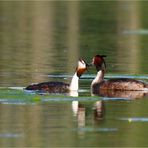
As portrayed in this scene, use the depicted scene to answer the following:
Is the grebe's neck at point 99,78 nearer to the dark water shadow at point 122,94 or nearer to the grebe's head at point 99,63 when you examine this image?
the grebe's head at point 99,63

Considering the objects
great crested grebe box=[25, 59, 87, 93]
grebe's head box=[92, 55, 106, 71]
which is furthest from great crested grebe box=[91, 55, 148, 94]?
great crested grebe box=[25, 59, 87, 93]

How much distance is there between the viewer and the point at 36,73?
26.6 meters

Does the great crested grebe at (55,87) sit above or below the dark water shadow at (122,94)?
above

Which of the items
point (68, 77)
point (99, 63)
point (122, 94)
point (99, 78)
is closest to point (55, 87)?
point (122, 94)

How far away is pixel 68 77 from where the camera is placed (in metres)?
25.3

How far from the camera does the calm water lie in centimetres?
1668

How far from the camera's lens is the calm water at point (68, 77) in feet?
54.7

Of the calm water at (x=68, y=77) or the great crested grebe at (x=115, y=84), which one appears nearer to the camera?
the calm water at (x=68, y=77)

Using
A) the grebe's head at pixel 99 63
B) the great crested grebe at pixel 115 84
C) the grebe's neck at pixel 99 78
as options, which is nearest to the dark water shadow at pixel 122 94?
the great crested grebe at pixel 115 84

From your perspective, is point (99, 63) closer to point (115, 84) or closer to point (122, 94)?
point (115, 84)

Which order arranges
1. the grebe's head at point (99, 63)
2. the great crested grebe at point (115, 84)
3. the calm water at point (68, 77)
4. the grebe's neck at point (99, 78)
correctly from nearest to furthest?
the calm water at point (68, 77) < the great crested grebe at point (115, 84) < the grebe's neck at point (99, 78) < the grebe's head at point (99, 63)

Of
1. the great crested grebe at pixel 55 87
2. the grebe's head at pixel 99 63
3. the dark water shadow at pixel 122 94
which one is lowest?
the dark water shadow at pixel 122 94

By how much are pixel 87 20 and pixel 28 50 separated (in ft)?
68.3

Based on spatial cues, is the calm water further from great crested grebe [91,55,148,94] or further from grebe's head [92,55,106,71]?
grebe's head [92,55,106,71]
